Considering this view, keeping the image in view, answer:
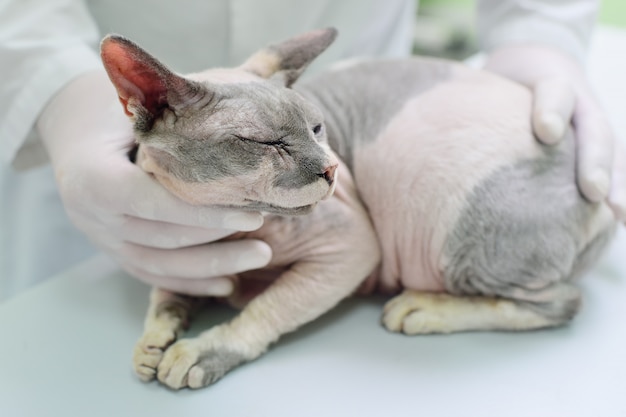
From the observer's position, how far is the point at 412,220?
1.09 m

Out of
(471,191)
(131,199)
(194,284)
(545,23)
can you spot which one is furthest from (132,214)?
(545,23)

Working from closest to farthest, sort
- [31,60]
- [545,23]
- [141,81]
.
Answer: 1. [141,81]
2. [31,60]
3. [545,23]

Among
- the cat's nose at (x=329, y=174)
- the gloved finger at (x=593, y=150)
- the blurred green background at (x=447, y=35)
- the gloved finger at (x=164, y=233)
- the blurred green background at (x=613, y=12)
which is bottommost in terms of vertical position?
the blurred green background at (x=447, y=35)

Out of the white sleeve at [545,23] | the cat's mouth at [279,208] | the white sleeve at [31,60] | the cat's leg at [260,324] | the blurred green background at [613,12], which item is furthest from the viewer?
the blurred green background at [613,12]

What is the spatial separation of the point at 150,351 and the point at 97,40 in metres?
0.67

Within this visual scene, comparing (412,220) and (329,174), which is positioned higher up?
(329,174)

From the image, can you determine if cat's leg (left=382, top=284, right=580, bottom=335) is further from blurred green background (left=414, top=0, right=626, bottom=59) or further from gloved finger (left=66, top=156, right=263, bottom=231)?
blurred green background (left=414, top=0, right=626, bottom=59)

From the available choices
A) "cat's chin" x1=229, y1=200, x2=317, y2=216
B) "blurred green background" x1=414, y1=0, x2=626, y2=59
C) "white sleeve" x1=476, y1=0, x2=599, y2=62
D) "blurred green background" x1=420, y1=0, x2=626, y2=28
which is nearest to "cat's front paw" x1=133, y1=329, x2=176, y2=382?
"cat's chin" x1=229, y1=200, x2=317, y2=216

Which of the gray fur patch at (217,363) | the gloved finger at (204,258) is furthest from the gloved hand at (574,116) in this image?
the gray fur patch at (217,363)

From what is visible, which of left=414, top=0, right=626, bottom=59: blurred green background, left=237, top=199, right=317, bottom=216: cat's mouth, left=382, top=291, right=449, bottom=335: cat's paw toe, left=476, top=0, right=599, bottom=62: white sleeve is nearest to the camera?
left=237, top=199, right=317, bottom=216: cat's mouth

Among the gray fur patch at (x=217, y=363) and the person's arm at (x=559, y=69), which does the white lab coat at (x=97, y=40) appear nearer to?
the person's arm at (x=559, y=69)

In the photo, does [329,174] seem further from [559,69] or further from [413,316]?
[559,69]

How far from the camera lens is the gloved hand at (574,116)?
1052 mm

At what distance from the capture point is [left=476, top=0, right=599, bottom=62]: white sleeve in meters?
1.49
